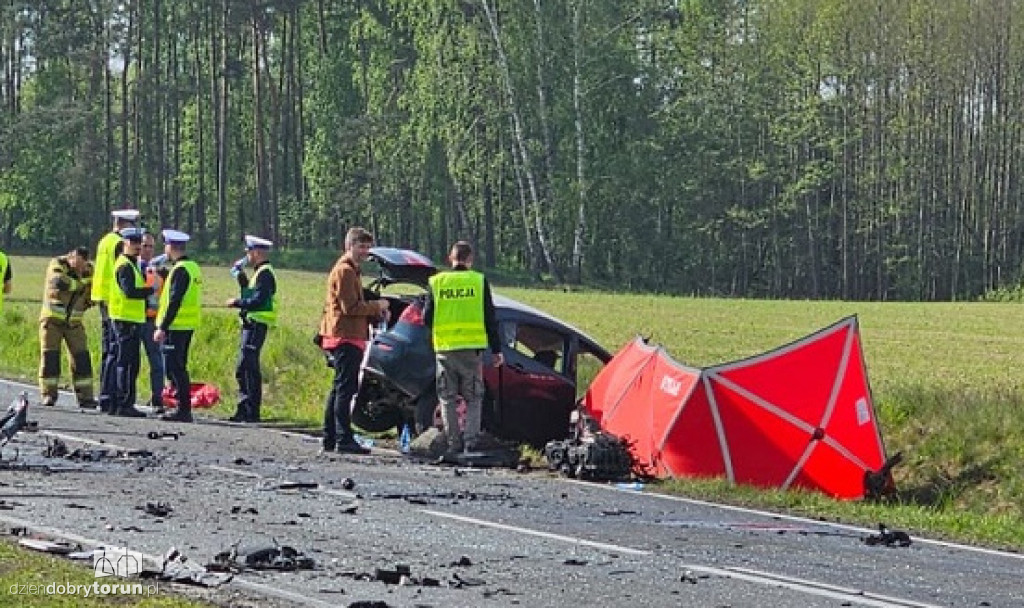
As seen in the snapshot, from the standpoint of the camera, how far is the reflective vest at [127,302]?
56.6 ft

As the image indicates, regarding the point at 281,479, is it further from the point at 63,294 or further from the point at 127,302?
the point at 63,294

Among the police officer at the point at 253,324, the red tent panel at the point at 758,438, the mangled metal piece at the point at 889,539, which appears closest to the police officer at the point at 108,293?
the police officer at the point at 253,324

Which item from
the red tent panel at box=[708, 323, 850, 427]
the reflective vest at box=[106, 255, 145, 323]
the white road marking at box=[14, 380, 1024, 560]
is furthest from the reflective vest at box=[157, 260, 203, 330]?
the red tent panel at box=[708, 323, 850, 427]

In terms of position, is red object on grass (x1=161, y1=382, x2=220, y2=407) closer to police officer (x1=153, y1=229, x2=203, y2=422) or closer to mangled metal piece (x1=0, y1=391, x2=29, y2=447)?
police officer (x1=153, y1=229, x2=203, y2=422)

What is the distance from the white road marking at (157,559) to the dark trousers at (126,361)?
7700 mm

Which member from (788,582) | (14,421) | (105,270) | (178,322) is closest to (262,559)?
(788,582)

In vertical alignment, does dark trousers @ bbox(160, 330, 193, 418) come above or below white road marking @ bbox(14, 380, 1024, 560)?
above

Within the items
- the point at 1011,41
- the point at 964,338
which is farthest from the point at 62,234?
the point at 964,338

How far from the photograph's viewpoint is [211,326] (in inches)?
955

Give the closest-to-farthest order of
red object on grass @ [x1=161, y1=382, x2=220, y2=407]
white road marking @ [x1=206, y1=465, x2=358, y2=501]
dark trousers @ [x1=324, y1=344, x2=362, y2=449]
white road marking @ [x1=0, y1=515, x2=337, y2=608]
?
white road marking @ [x1=0, y1=515, x2=337, y2=608]
white road marking @ [x1=206, y1=465, x2=358, y2=501]
dark trousers @ [x1=324, y1=344, x2=362, y2=449]
red object on grass @ [x1=161, y1=382, x2=220, y2=407]

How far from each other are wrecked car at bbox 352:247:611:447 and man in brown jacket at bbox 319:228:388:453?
196 mm

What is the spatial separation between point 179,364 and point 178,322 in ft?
1.47

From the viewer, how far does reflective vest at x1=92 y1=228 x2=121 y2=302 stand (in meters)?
17.8

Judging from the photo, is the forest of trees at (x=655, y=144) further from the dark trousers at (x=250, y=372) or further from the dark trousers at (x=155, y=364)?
the dark trousers at (x=250, y=372)
